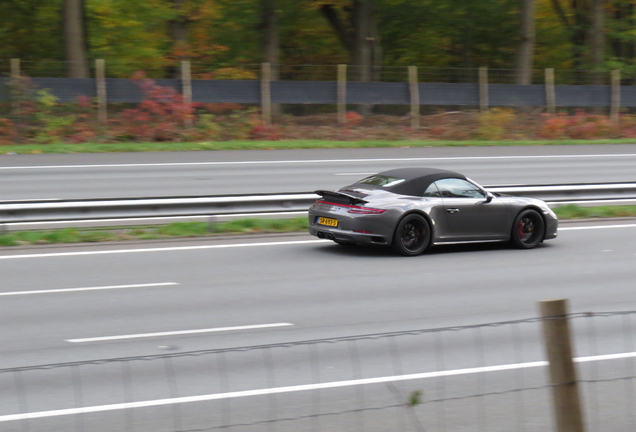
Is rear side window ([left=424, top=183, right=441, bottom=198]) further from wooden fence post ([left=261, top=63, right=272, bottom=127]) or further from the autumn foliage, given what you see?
wooden fence post ([left=261, top=63, right=272, bottom=127])

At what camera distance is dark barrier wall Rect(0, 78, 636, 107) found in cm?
2853

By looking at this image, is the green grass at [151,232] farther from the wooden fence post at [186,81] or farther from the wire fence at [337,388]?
the wooden fence post at [186,81]

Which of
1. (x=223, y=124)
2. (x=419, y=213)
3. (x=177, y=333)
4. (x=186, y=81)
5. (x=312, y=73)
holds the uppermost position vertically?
(x=312, y=73)

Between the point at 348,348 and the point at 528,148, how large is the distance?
2255 centimetres

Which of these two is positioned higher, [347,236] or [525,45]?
[525,45]

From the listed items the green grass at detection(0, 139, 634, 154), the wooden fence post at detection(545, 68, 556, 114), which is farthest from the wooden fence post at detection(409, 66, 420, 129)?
the wooden fence post at detection(545, 68, 556, 114)

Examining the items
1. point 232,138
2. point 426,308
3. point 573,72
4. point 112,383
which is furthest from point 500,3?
point 112,383

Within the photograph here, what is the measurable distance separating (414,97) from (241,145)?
8624mm

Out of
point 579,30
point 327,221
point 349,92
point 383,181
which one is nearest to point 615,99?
point 579,30

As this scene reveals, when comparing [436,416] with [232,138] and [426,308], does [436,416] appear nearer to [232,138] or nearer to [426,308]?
[426,308]

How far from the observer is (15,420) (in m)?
5.45

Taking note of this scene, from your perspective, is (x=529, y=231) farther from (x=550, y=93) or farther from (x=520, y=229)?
(x=550, y=93)

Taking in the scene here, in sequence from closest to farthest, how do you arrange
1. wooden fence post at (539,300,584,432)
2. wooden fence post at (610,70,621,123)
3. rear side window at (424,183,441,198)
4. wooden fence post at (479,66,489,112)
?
wooden fence post at (539,300,584,432)
rear side window at (424,183,441,198)
wooden fence post at (479,66,489,112)
wooden fence post at (610,70,621,123)

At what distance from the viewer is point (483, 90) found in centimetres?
3353
